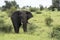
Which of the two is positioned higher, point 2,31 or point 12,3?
point 2,31

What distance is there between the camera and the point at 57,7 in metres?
45.5

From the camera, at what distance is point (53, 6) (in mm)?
46625

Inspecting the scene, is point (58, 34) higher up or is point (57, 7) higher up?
point (58, 34)

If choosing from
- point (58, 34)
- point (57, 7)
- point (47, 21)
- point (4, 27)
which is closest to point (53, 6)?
point (57, 7)

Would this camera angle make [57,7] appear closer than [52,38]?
No

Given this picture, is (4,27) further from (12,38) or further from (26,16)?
(12,38)

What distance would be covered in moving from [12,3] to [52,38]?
95.6ft

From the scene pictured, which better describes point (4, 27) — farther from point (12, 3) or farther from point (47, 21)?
point (12, 3)

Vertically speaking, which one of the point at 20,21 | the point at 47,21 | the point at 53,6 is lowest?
the point at 53,6

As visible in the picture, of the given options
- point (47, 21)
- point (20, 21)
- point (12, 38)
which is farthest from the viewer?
point (47, 21)

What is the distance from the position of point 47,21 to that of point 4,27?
4.98m

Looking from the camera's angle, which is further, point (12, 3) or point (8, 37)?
point (12, 3)

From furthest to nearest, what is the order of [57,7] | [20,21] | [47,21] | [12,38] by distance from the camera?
[57,7] → [47,21] → [20,21] → [12,38]

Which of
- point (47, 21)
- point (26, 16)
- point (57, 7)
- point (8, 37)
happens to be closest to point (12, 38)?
point (8, 37)
